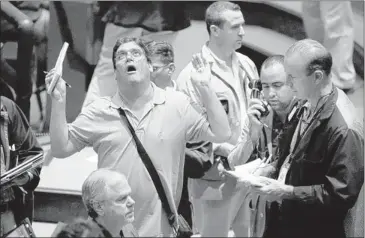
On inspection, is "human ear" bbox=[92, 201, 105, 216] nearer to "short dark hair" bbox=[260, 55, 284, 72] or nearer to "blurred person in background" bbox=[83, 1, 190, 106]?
"blurred person in background" bbox=[83, 1, 190, 106]

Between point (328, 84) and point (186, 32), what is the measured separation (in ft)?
3.46

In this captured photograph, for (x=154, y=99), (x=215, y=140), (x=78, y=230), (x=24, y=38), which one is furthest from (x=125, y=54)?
(x=24, y=38)

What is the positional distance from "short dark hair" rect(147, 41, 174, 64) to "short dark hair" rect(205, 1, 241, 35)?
297 millimetres

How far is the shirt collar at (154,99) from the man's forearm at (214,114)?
0.70ft

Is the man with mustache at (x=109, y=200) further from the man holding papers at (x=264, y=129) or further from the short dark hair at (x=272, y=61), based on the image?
the short dark hair at (x=272, y=61)

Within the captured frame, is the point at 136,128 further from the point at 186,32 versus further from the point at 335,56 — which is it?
the point at 335,56

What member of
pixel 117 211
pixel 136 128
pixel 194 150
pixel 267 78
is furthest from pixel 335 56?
pixel 117 211

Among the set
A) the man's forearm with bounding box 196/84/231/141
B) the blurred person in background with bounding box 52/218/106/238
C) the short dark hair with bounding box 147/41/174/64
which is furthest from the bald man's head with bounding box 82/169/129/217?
the short dark hair with bounding box 147/41/174/64

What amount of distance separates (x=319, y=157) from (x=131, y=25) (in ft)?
4.89

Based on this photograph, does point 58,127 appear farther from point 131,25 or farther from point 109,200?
point 131,25

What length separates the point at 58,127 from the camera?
454 centimetres

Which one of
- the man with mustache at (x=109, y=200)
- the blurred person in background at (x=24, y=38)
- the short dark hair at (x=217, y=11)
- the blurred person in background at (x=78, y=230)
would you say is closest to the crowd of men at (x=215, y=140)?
the man with mustache at (x=109, y=200)

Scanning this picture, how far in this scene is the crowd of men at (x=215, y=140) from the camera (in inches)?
176

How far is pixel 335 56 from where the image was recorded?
5.31m
